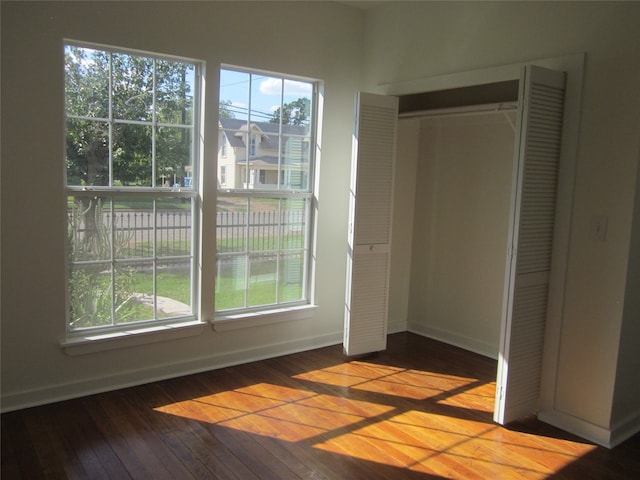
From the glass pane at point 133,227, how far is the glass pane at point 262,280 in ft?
2.84

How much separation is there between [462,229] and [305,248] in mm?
1433

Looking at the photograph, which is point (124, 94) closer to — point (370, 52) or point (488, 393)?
point (370, 52)

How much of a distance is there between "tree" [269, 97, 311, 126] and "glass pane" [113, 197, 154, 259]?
1222 mm

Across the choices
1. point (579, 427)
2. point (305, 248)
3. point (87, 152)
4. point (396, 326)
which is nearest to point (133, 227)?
point (87, 152)

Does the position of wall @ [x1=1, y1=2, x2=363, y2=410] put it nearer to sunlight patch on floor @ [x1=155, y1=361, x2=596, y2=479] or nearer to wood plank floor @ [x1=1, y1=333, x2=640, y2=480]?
wood plank floor @ [x1=1, y1=333, x2=640, y2=480]

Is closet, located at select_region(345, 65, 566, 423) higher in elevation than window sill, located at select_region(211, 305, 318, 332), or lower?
higher

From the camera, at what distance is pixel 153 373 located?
11.9 feet

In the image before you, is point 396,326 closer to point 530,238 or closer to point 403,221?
point 403,221

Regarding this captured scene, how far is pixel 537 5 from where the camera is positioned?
324 centimetres

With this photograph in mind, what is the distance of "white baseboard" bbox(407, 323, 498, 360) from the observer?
447 cm

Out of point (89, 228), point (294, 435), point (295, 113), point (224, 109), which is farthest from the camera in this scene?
point (295, 113)

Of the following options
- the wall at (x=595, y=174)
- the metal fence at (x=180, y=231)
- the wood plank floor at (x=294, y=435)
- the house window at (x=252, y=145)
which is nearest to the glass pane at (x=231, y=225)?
the metal fence at (x=180, y=231)

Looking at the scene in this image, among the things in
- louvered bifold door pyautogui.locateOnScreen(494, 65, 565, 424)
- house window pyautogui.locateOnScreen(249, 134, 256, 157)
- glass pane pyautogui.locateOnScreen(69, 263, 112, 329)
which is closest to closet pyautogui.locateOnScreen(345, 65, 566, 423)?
louvered bifold door pyautogui.locateOnScreen(494, 65, 565, 424)

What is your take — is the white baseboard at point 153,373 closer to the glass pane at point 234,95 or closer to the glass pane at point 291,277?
the glass pane at point 291,277
